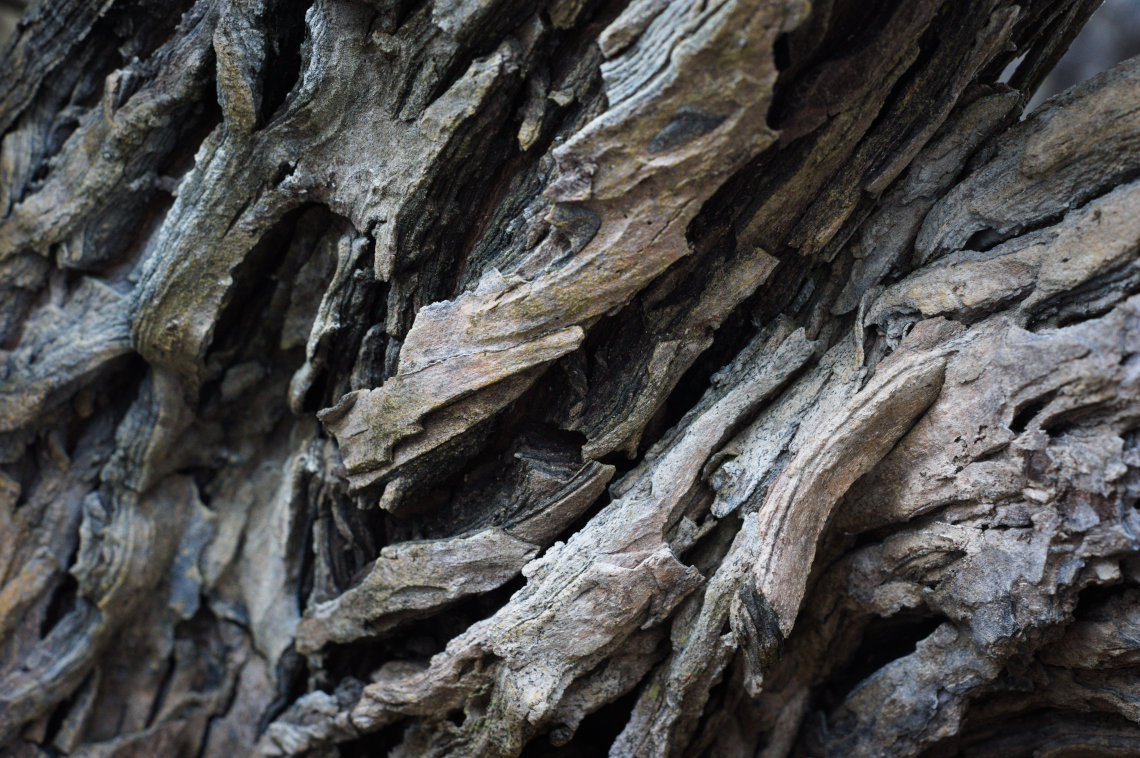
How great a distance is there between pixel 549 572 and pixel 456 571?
98cm

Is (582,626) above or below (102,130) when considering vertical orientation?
below

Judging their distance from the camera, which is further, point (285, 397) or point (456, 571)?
point (285, 397)

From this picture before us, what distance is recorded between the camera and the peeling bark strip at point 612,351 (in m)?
5.09

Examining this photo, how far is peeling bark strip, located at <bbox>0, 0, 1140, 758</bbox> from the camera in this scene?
509cm

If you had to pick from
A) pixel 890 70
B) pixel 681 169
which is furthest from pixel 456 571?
pixel 890 70

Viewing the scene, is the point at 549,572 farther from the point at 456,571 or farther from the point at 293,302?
the point at 293,302

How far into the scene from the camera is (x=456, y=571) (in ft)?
20.7

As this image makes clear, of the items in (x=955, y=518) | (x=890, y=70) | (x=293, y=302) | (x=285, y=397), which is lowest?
(x=955, y=518)

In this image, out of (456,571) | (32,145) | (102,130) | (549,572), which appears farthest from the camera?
(32,145)

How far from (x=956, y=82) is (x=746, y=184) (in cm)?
178

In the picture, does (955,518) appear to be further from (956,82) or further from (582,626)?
(956,82)

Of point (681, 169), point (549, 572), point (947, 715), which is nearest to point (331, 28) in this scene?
point (681, 169)

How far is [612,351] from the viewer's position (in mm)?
6086

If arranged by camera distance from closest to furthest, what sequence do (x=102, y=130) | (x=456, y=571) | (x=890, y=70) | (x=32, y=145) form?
(x=890, y=70), (x=456, y=571), (x=102, y=130), (x=32, y=145)
